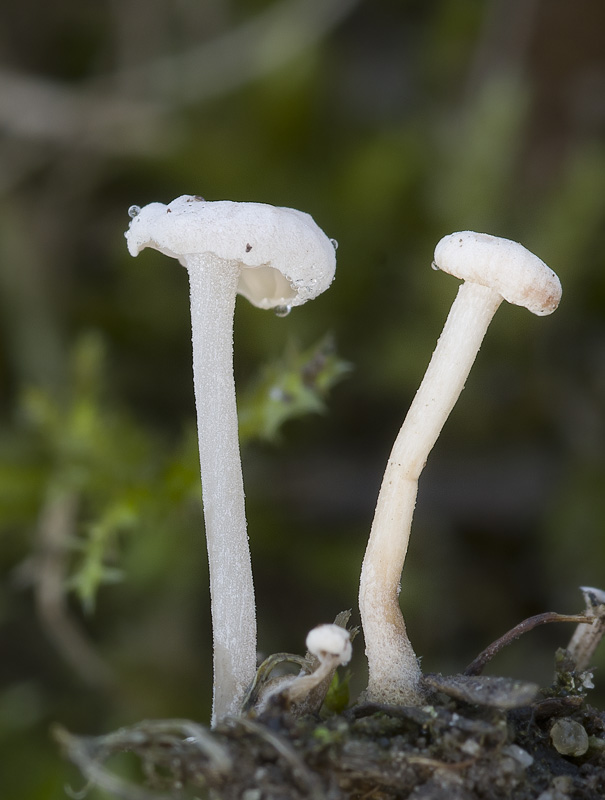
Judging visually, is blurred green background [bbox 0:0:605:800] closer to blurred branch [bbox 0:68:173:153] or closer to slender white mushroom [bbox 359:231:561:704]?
blurred branch [bbox 0:68:173:153]

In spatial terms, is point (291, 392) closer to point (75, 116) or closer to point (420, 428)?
point (420, 428)

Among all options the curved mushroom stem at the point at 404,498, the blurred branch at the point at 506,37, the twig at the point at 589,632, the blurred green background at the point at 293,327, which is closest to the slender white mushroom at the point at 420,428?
the curved mushroom stem at the point at 404,498

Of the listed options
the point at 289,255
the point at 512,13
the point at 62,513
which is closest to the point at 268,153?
the point at 512,13

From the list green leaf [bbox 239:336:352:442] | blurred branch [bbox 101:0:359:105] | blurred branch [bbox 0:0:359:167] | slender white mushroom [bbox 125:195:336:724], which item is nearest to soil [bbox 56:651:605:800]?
slender white mushroom [bbox 125:195:336:724]

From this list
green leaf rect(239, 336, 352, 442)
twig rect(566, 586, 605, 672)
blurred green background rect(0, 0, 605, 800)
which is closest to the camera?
twig rect(566, 586, 605, 672)

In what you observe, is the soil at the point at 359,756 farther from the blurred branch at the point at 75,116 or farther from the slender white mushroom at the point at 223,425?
the blurred branch at the point at 75,116

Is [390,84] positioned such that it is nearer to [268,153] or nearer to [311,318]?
[268,153]

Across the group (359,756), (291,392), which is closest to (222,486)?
(359,756)
